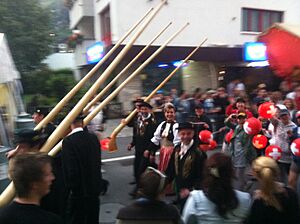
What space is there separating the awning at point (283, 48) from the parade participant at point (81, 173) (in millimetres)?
3954

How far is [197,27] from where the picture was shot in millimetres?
17016

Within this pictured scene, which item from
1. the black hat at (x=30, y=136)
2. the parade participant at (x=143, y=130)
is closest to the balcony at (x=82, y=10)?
the parade participant at (x=143, y=130)

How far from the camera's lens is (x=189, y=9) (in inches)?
661

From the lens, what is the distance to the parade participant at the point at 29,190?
1.89 meters

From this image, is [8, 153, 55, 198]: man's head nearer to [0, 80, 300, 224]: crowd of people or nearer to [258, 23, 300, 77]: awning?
[0, 80, 300, 224]: crowd of people

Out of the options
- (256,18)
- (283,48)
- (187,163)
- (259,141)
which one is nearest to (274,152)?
(259,141)

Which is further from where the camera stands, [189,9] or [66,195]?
[189,9]

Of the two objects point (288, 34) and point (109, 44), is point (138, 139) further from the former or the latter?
point (109, 44)

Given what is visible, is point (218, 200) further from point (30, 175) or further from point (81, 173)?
point (81, 173)

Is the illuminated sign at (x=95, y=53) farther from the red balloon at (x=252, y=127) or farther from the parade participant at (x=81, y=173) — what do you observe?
the parade participant at (x=81, y=173)

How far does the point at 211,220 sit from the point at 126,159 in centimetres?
635

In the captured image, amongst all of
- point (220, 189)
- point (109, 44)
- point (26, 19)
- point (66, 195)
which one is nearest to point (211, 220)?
point (220, 189)

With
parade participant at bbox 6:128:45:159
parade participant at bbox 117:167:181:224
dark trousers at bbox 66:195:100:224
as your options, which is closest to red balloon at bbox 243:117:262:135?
dark trousers at bbox 66:195:100:224

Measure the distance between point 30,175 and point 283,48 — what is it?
5333 mm
